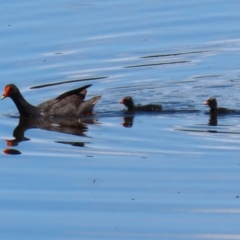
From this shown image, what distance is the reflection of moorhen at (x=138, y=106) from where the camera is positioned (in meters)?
15.4

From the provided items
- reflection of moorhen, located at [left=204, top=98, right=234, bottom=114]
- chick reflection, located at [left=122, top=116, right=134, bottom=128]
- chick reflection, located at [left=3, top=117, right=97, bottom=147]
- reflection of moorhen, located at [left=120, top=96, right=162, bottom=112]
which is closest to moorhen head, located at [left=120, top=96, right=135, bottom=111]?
reflection of moorhen, located at [left=120, top=96, right=162, bottom=112]

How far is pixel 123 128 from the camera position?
Result: 14.4 m

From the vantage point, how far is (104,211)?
10.3m

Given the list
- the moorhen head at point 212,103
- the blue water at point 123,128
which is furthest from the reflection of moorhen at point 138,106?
the moorhen head at point 212,103

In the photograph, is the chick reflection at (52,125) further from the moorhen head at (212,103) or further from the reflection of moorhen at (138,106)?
the moorhen head at (212,103)

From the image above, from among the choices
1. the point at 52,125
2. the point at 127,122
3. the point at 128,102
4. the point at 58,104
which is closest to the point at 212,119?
the point at 127,122

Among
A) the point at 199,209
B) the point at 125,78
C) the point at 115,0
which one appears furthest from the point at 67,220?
the point at 115,0

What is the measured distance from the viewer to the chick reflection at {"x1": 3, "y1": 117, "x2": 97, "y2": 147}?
14430mm

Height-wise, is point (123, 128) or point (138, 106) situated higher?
point (138, 106)

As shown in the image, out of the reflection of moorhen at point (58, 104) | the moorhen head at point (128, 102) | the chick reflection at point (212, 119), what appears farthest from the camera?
the reflection of moorhen at point (58, 104)

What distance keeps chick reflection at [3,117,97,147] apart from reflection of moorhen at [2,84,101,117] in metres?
0.14

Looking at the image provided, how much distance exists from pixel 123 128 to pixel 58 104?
74.7 inches

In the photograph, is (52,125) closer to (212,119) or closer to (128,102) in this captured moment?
(128,102)

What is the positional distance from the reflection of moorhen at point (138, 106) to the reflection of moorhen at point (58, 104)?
25.8 inches
